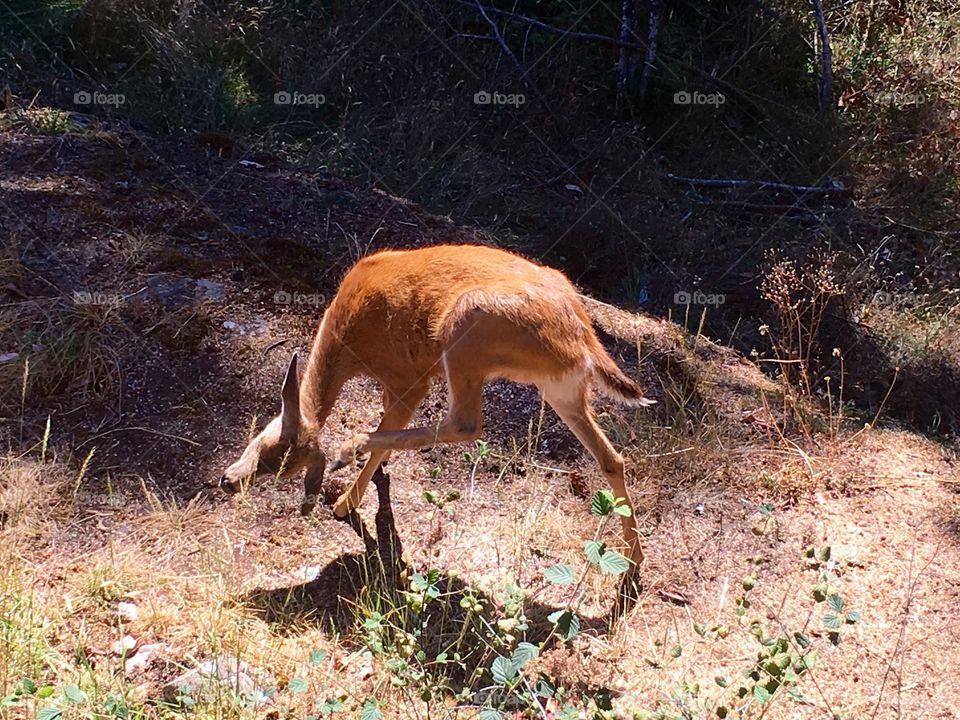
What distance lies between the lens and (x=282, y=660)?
3893mm

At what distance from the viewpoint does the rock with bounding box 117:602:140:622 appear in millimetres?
4031

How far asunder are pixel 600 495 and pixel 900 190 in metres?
6.84

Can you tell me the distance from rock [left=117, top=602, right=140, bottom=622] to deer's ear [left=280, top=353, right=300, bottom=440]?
1.00 m

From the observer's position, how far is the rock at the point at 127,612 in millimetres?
4031

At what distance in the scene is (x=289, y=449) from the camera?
4.25 meters

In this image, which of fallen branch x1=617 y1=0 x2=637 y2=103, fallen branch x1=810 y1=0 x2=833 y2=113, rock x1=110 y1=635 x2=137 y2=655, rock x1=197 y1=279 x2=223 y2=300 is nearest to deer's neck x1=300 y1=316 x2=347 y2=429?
rock x1=110 y1=635 x2=137 y2=655

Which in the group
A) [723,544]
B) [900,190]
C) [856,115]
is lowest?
[723,544]

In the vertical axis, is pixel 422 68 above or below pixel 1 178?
above

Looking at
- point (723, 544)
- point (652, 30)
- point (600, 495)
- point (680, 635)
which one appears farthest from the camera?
point (652, 30)

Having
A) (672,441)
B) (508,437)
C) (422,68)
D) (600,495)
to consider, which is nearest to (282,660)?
(600,495)

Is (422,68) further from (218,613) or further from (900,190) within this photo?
(218,613)

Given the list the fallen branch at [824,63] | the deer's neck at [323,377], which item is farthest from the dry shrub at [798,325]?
the deer's neck at [323,377]

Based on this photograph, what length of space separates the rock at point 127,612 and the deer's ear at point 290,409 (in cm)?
100

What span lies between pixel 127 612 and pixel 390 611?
1.21 m
